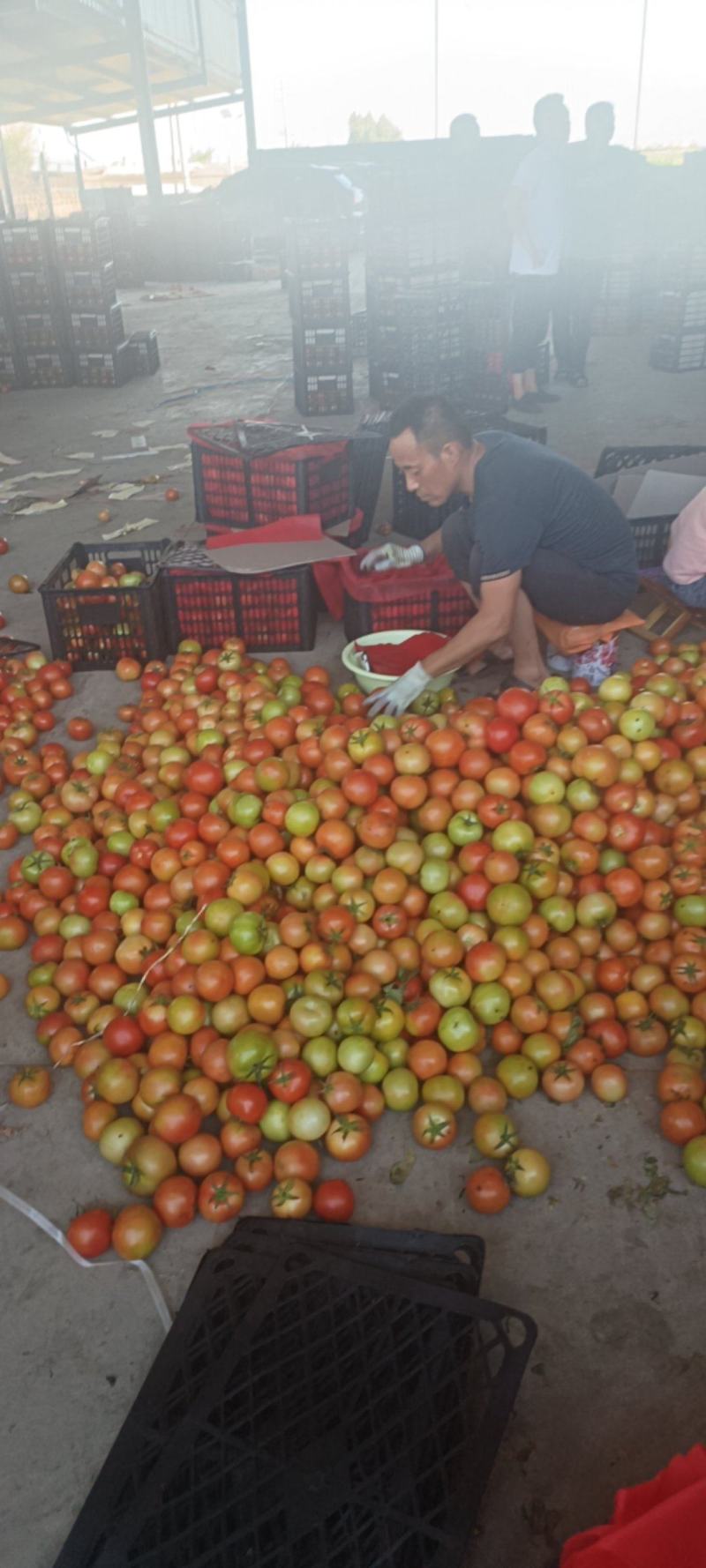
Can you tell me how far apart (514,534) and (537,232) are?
6691mm

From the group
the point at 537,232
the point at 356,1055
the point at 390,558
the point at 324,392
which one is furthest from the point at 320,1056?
the point at 324,392

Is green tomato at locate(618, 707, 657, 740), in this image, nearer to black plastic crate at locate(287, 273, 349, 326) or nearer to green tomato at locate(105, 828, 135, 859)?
green tomato at locate(105, 828, 135, 859)

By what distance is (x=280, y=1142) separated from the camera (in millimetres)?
2766

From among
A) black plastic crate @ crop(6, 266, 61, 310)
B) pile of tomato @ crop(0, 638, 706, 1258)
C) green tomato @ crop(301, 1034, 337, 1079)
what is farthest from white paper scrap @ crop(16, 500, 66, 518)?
green tomato @ crop(301, 1034, 337, 1079)

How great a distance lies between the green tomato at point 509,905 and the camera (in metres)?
3.02

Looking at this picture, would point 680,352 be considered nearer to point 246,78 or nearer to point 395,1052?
point 395,1052

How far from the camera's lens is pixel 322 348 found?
1032cm

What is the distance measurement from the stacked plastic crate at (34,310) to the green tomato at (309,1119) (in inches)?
472

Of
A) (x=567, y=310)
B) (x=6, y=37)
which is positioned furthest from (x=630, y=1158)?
(x=6, y=37)

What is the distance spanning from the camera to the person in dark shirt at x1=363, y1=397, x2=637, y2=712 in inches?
156

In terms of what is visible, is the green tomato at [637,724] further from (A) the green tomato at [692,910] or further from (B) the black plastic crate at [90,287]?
(B) the black plastic crate at [90,287]

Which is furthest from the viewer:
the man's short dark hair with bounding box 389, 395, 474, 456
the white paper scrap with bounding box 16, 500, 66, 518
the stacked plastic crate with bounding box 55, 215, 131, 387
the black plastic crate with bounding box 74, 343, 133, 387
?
the black plastic crate with bounding box 74, 343, 133, 387

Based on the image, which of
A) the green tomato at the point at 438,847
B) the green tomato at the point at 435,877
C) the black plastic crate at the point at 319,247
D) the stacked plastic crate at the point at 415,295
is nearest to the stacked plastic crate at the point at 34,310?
the black plastic crate at the point at 319,247

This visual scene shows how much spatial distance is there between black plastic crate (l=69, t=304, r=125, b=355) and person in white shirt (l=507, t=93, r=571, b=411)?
511 cm
